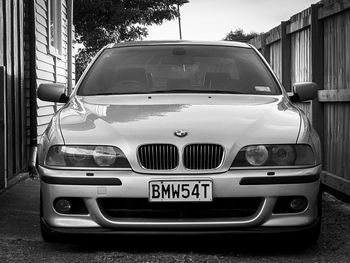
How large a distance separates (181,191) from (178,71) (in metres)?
1.76

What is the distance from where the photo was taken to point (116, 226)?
4.64 m

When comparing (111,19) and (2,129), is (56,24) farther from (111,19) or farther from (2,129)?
(111,19)

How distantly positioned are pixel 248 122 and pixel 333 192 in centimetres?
338

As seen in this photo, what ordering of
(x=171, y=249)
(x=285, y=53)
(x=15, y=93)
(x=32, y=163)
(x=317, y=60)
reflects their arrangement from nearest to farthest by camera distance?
(x=171, y=249) < (x=317, y=60) < (x=15, y=93) < (x=32, y=163) < (x=285, y=53)

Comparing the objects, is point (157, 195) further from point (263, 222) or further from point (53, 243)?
point (53, 243)

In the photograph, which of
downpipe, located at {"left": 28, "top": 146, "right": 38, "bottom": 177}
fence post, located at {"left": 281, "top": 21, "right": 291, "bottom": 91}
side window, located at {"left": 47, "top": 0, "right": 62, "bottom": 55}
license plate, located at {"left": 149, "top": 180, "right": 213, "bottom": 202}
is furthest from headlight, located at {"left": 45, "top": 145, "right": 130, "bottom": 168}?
side window, located at {"left": 47, "top": 0, "right": 62, "bottom": 55}

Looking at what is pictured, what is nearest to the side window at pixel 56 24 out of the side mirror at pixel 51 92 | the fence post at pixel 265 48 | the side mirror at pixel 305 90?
the fence post at pixel 265 48

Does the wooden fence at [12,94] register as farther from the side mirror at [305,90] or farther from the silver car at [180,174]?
the side mirror at [305,90]

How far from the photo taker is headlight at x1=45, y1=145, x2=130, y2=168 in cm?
465

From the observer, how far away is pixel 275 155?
4715mm

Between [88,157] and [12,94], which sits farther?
[12,94]

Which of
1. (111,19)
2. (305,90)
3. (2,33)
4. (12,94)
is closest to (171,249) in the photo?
(305,90)

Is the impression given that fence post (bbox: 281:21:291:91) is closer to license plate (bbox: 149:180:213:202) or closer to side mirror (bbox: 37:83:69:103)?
side mirror (bbox: 37:83:69:103)

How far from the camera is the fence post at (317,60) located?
834cm
